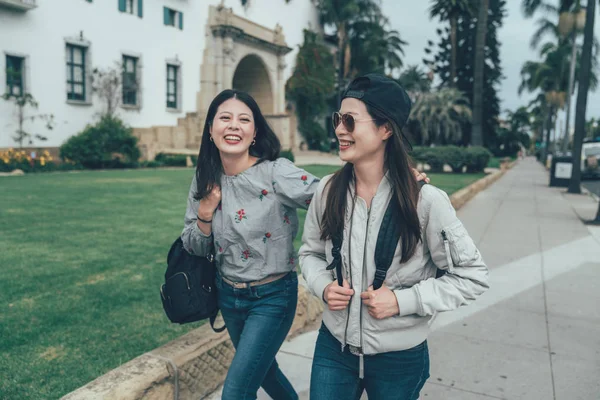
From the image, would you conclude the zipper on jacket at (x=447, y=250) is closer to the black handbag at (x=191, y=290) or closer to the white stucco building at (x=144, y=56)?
the black handbag at (x=191, y=290)

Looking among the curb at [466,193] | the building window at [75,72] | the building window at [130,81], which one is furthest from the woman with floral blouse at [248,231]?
the building window at [130,81]

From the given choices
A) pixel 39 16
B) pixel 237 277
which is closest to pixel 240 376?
pixel 237 277

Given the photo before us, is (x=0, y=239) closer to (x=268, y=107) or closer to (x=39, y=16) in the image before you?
(x=39, y=16)

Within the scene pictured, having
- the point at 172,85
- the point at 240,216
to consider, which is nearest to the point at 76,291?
the point at 240,216

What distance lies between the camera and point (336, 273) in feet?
6.75

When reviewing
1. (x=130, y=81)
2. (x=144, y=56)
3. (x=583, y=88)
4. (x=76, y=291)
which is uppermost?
(x=144, y=56)

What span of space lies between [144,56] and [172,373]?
25205 mm

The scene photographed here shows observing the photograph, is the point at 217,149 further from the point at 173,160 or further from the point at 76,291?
the point at 173,160

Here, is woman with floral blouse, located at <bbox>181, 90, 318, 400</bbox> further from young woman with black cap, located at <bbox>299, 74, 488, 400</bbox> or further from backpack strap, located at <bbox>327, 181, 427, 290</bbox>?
backpack strap, located at <bbox>327, 181, 427, 290</bbox>

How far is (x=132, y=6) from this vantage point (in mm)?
24875

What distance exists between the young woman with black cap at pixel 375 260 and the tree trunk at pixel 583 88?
15.6m

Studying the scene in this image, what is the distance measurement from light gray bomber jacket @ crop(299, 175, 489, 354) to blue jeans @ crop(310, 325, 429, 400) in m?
0.06

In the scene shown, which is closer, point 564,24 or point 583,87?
point 583,87

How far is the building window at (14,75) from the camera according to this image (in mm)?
19456
